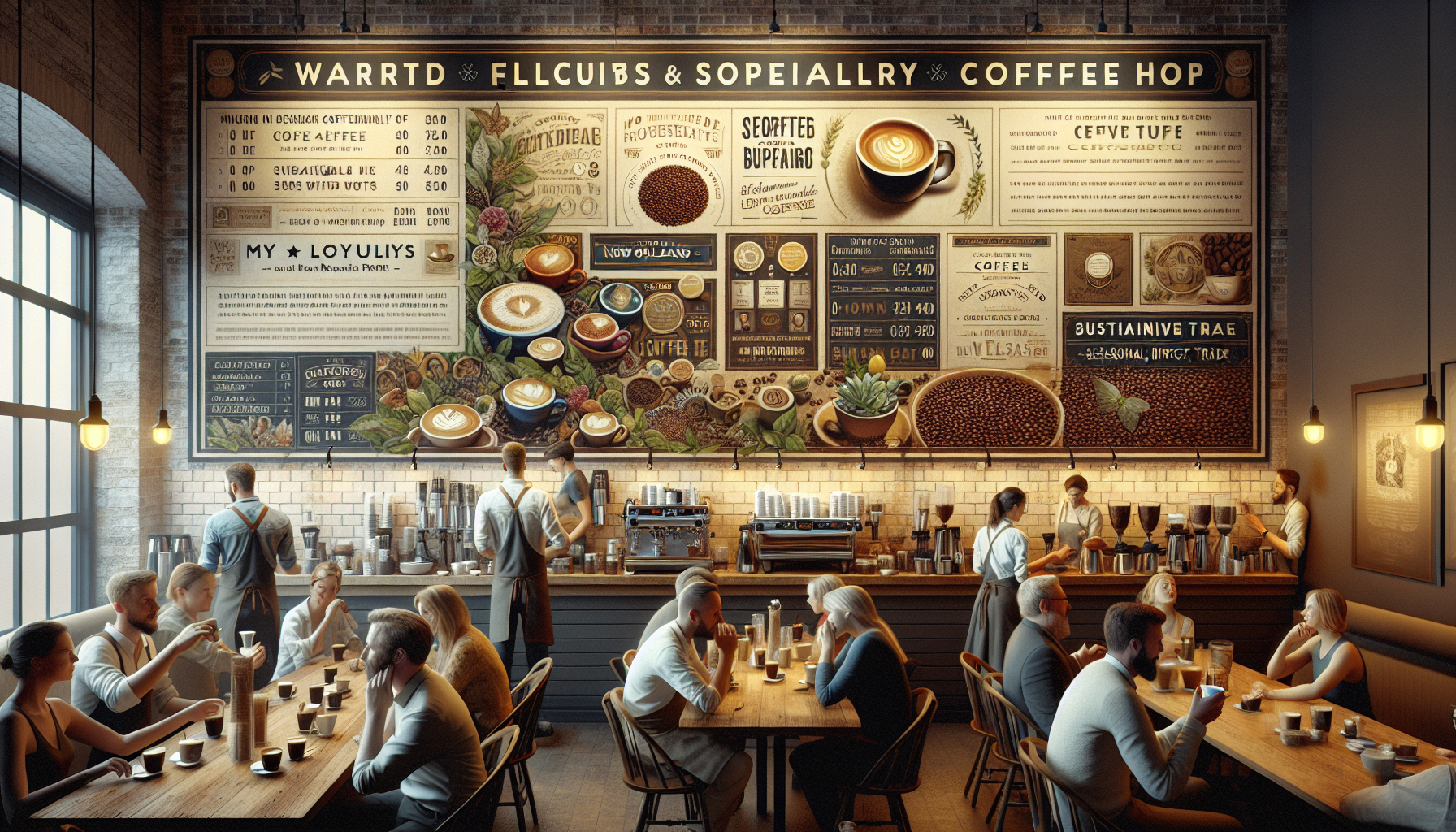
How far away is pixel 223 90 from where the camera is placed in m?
6.88

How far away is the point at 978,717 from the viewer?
4.73m

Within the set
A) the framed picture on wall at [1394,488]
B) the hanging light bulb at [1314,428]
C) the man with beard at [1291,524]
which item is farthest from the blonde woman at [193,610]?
the man with beard at [1291,524]

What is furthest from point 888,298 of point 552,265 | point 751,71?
point 552,265

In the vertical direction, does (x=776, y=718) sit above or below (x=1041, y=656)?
below

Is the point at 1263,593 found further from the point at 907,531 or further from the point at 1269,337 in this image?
the point at 907,531

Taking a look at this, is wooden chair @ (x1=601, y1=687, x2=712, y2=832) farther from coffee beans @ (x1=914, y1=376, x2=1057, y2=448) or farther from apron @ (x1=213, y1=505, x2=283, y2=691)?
coffee beans @ (x1=914, y1=376, x2=1057, y2=448)

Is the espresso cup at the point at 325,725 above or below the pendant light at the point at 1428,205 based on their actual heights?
below

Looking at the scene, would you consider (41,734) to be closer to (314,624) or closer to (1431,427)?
(314,624)

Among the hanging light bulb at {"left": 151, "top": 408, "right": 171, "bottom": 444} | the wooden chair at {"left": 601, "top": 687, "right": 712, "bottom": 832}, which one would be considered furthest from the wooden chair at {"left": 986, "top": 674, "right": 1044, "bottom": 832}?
the hanging light bulb at {"left": 151, "top": 408, "right": 171, "bottom": 444}

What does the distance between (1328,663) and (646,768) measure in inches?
125

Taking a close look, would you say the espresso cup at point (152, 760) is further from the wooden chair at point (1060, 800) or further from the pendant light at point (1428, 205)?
the pendant light at point (1428, 205)

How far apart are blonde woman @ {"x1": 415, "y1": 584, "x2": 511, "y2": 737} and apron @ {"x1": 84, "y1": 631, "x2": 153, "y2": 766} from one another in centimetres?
114

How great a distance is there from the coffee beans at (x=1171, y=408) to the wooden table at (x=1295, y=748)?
2.91 metres

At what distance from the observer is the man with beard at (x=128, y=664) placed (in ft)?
11.4
